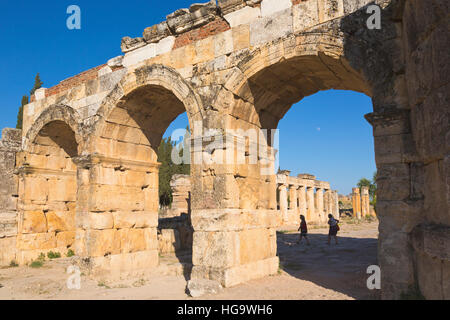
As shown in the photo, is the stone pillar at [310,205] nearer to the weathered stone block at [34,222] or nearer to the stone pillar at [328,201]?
the stone pillar at [328,201]

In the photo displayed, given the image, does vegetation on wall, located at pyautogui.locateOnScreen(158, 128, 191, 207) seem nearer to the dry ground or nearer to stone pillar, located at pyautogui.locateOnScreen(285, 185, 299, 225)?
stone pillar, located at pyautogui.locateOnScreen(285, 185, 299, 225)

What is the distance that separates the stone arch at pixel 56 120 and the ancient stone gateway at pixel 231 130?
5 cm

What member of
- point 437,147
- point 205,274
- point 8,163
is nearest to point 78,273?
point 205,274

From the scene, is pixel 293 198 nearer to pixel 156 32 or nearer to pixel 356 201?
pixel 356 201

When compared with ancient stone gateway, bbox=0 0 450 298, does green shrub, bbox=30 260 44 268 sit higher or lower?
lower

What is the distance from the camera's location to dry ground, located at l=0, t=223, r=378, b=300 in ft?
18.0

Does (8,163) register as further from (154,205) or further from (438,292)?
(438,292)

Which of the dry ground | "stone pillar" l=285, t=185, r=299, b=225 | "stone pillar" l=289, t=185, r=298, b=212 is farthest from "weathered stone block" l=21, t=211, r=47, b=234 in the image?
"stone pillar" l=289, t=185, r=298, b=212

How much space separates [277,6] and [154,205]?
5.22 m

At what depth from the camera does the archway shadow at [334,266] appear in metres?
5.72

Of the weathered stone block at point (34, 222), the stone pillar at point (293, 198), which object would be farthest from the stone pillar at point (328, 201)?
the weathered stone block at point (34, 222)

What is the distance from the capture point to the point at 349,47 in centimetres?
521

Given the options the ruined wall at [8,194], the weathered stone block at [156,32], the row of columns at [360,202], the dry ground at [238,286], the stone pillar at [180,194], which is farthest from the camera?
the row of columns at [360,202]

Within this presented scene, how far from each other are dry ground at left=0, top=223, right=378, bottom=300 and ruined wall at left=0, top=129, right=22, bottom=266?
28.0 inches
